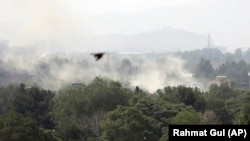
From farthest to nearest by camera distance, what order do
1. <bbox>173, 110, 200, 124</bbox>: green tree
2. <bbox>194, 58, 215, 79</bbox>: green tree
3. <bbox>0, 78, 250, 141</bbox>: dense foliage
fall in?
1. <bbox>194, 58, 215, 79</bbox>: green tree
2. <bbox>173, 110, 200, 124</bbox>: green tree
3. <bbox>0, 78, 250, 141</bbox>: dense foliage

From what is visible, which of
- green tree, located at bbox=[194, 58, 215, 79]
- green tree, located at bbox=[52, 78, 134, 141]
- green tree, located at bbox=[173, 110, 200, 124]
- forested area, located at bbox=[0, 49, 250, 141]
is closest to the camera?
forested area, located at bbox=[0, 49, 250, 141]

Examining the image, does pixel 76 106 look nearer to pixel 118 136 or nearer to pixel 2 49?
pixel 118 136

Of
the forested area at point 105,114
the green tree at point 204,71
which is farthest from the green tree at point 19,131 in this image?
the green tree at point 204,71

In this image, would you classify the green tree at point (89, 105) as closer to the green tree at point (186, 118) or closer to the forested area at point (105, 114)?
the forested area at point (105, 114)

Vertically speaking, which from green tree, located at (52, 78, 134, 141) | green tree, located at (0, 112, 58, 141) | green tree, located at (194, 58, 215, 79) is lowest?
green tree, located at (0, 112, 58, 141)

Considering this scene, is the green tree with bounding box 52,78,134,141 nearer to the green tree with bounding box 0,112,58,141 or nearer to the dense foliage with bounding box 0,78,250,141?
the dense foliage with bounding box 0,78,250,141

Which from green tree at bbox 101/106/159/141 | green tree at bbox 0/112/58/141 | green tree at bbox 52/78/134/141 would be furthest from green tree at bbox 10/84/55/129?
green tree at bbox 0/112/58/141

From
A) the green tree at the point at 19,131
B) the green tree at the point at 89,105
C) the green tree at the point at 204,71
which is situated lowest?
the green tree at the point at 19,131

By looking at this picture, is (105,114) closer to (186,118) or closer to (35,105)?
(186,118)

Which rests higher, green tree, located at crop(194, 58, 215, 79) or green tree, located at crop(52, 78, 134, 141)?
green tree, located at crop(194, 58, 215, 79)

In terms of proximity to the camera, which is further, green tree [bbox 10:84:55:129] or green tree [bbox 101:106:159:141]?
green tree [bbox 10:84:55:129]

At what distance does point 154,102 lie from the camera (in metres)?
62.3

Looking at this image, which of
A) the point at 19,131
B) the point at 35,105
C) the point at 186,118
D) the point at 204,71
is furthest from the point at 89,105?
the point at 204,71

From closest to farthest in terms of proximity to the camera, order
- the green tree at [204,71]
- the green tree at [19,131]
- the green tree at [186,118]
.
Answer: the green tree at [19,131], the green tree at [186,118], the green tree at [204,71]
